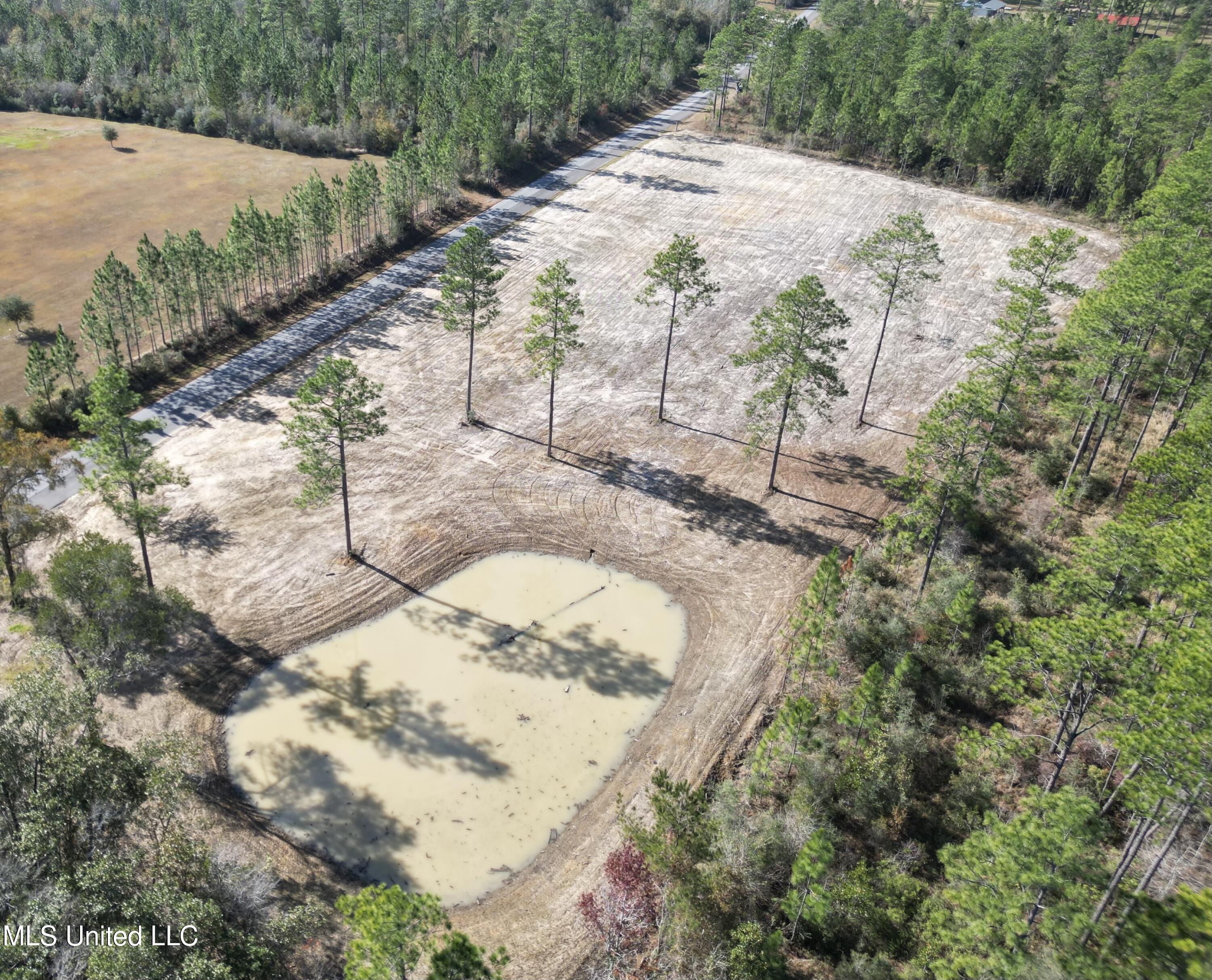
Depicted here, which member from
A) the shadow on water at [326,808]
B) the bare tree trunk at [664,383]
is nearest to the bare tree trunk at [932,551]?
the bare tree trunk at [664,383]

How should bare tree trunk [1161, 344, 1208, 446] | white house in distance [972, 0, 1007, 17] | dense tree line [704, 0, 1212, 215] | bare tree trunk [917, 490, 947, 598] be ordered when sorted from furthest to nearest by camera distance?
white house in distance [972, 0, 1007, 17] < dense tree line [704, 0, 1212, 215] < bare tree trunk [1161, 344, 1208, 446] < bare tree trunk [917, 490, 947, 598]

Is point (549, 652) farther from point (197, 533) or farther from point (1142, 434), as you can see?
point (1142, 434)

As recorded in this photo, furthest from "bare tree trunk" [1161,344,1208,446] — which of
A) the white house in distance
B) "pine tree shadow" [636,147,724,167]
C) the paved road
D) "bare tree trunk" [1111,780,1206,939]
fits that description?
the white house in distance

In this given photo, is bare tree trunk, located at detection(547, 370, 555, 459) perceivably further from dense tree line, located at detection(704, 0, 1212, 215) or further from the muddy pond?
dense tree line, located at detection(704, 0, 1212, 215)

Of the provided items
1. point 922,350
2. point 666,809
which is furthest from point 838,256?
point 666,809

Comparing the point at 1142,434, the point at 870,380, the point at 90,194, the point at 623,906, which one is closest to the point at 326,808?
the point at 623,906

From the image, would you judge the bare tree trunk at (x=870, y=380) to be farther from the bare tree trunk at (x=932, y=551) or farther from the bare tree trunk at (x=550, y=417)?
Result: the bare tree trunk at (x=550, y=417)
